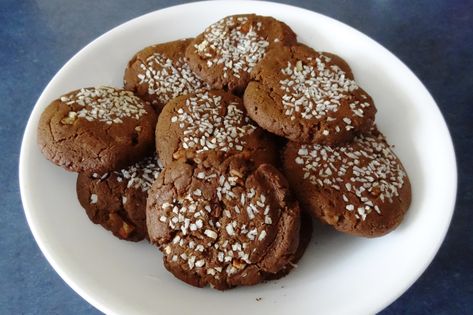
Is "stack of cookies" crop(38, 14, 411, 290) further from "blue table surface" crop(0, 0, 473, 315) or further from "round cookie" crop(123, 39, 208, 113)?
"blue table surface" crop(0, 0, 473, 315)

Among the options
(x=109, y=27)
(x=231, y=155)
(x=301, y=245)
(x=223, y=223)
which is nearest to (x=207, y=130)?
(x=231, y=155)

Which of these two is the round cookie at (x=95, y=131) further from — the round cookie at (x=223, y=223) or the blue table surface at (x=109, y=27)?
the blue table surface at (x=109, y=27)

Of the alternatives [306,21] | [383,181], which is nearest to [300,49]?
[306,21]

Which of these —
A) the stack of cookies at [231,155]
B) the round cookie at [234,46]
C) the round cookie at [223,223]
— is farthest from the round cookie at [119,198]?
the round cookie at [234,46]

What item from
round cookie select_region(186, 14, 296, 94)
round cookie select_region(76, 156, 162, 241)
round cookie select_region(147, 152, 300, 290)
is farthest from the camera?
round cookie select_region(186, 14, 296, 94)

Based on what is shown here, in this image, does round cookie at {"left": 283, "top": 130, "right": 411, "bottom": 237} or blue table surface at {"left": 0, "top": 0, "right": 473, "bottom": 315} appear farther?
blue table surface at {"left": 0, "top": 0, "right": 473, "bottom": 315}

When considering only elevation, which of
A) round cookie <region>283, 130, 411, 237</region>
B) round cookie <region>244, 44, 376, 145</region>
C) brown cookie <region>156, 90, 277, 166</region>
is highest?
round cookie <region>244, 44, 376, 145</region>

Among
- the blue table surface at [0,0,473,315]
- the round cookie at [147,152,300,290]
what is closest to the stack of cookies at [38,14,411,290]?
the round cookie at [147,152,300,290]
